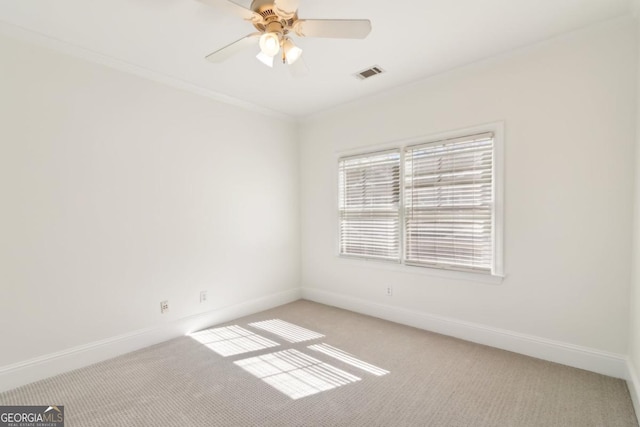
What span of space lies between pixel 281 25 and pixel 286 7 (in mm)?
209

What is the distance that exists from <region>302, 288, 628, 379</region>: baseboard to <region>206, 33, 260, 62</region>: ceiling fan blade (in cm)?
300

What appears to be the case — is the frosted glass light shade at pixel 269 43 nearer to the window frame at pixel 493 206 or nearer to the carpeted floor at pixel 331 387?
the window frame at pixel 493 206

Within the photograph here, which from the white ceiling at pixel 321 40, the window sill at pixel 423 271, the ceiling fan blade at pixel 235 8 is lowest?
the window sill at pixel 423 271

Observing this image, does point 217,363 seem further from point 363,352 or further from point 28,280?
point 28,280

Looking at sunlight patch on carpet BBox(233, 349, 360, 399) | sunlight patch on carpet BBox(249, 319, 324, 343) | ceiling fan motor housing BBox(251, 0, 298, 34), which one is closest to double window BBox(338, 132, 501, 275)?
sunlight patch on carpet BBox(249, 319, 324, 343)

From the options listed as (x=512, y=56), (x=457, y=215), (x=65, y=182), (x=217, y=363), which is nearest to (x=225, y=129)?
(x=65, y=182)

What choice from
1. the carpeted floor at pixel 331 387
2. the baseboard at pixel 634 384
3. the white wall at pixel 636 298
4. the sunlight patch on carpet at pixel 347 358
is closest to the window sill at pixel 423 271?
the carpeted floor at pixel 331 387

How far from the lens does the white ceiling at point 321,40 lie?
2.04 meters

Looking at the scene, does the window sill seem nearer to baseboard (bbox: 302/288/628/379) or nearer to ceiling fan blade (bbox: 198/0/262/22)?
baseboard (bbox: 302/288/628/379)

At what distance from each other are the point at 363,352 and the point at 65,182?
9.71 feet

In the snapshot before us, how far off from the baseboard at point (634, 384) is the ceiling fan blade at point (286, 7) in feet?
10.2

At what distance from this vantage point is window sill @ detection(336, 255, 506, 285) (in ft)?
9.10

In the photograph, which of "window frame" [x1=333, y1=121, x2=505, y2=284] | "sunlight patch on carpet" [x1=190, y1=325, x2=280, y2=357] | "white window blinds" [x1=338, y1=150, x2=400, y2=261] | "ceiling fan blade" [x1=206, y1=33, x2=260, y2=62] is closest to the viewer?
"ceiling fan blade" [x1=206, y1=33, x2=260, y2=62]

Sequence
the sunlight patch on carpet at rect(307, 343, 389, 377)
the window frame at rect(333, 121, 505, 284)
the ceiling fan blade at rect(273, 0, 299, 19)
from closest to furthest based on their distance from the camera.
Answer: the ceiling fan blade at rect(273, 0, 299, 19) < the sunlight patch on carpet at rect(307, 343, 389, 377) < the window frame at rect(333, 121, 505, 284)
